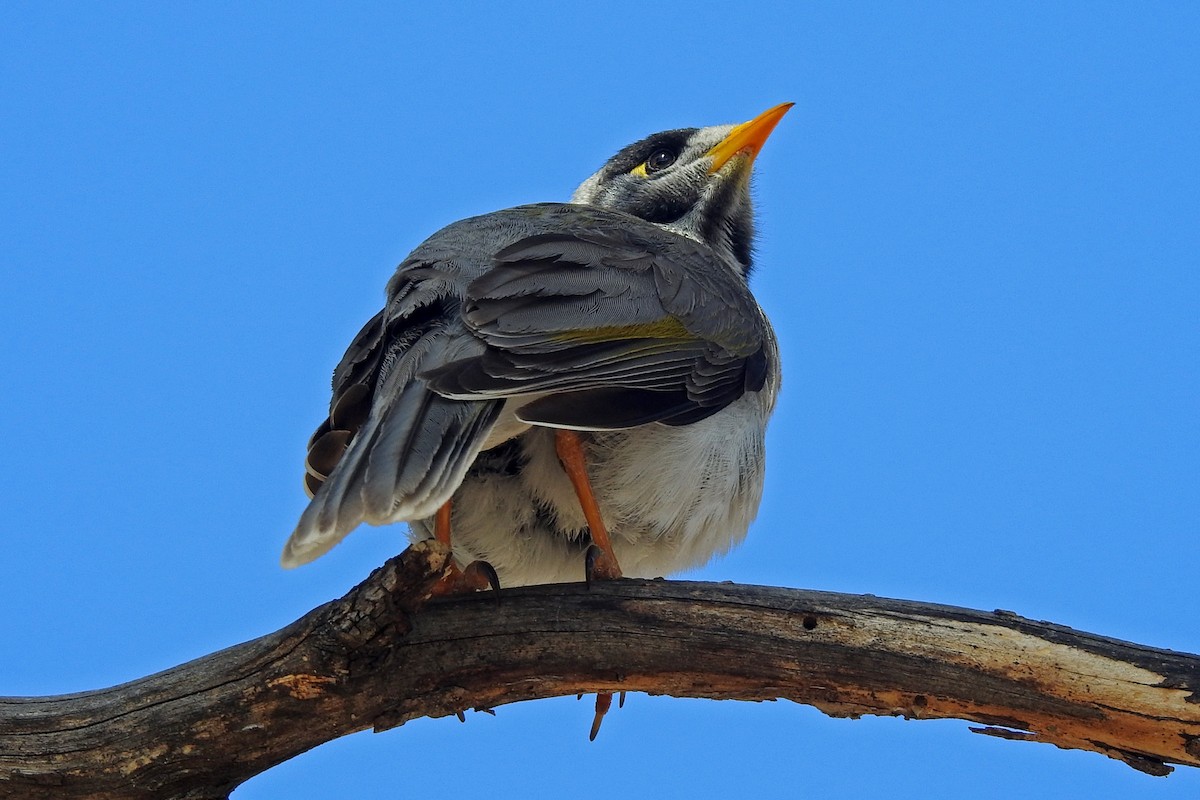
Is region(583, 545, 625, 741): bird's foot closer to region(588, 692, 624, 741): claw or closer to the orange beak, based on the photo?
region(588, 692, 624, 741): claw

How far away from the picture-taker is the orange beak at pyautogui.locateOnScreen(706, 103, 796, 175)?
836 cm

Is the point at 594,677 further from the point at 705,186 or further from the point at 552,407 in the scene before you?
the point at 705,186

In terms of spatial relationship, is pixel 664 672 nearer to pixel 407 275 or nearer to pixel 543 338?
pixel 543 338

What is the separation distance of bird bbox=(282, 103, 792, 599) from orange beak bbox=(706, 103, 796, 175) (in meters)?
1.54

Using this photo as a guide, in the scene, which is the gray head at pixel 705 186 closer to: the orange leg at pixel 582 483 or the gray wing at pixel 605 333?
the gray wing at pixel 605 333

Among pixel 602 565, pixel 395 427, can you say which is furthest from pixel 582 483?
pixel 395 427

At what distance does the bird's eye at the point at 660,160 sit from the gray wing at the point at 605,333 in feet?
6.53

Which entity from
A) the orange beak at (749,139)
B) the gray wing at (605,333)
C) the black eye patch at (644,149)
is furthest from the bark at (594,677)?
the black eye patch at (644,149)

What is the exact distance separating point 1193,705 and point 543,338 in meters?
2.83

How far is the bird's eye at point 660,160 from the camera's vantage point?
339 inches

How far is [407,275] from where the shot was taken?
19.4ft

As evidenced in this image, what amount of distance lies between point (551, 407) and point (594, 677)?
3.62ft

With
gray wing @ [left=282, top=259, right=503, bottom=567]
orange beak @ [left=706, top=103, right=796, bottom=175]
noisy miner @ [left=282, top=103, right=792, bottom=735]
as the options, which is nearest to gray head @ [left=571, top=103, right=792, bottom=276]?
orange beak @ [left=706, top=103, right=796, bottom=175]

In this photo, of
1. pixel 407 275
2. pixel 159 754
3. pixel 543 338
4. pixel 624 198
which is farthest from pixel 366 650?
pixel 624 198
